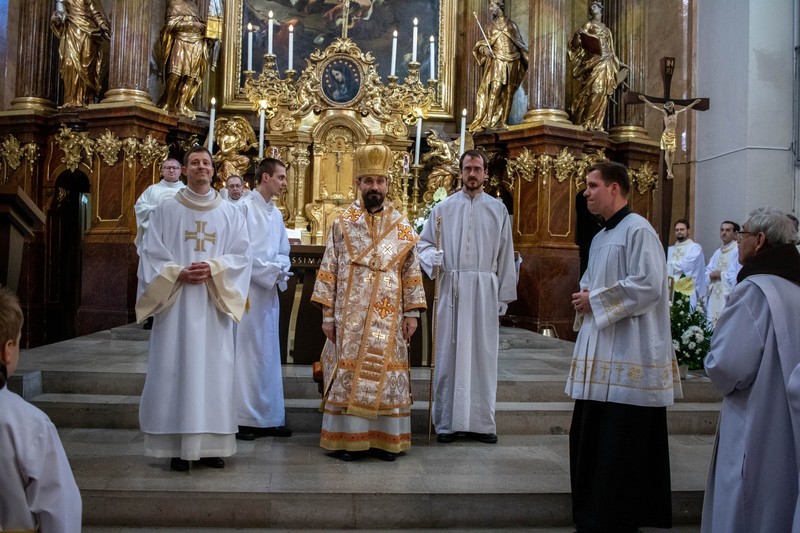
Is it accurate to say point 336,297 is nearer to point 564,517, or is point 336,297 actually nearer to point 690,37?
point 564,517

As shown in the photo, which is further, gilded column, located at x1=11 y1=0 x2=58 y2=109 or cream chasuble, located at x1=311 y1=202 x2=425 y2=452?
gilded column, located at x1=11 y1=0 x2=58 y2=109

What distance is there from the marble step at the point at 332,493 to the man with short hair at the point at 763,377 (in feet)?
4.08

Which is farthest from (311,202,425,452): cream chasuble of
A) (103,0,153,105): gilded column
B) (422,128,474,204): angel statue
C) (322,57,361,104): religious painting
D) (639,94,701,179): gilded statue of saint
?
(639,94,701,179): gilded statue of saint

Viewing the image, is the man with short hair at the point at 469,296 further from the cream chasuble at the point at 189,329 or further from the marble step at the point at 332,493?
the cream chasuble at the point at 189,329

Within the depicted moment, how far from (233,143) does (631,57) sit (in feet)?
19.5

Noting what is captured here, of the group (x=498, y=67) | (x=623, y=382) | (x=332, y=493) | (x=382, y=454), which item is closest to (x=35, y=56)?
(x=498, y=67)

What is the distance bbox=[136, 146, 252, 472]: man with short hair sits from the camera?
4.53 metres

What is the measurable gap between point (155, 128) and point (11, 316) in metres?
8.59

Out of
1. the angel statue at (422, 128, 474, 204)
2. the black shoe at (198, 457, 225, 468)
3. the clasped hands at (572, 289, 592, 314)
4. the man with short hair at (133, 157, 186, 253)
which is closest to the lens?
the clasped hands at (572, 289, 592, 314)

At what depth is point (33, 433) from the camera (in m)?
2.05

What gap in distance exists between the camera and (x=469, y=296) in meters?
5.58

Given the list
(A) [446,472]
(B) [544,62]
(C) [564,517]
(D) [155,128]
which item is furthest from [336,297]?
(B) [544,62]

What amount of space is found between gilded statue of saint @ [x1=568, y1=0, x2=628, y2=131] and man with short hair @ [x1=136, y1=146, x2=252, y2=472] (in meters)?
7.46

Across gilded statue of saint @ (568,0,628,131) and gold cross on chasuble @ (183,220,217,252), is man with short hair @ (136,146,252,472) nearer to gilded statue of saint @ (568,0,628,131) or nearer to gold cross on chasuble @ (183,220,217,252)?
gold cross on chasuble @ (183,220,217,252)
